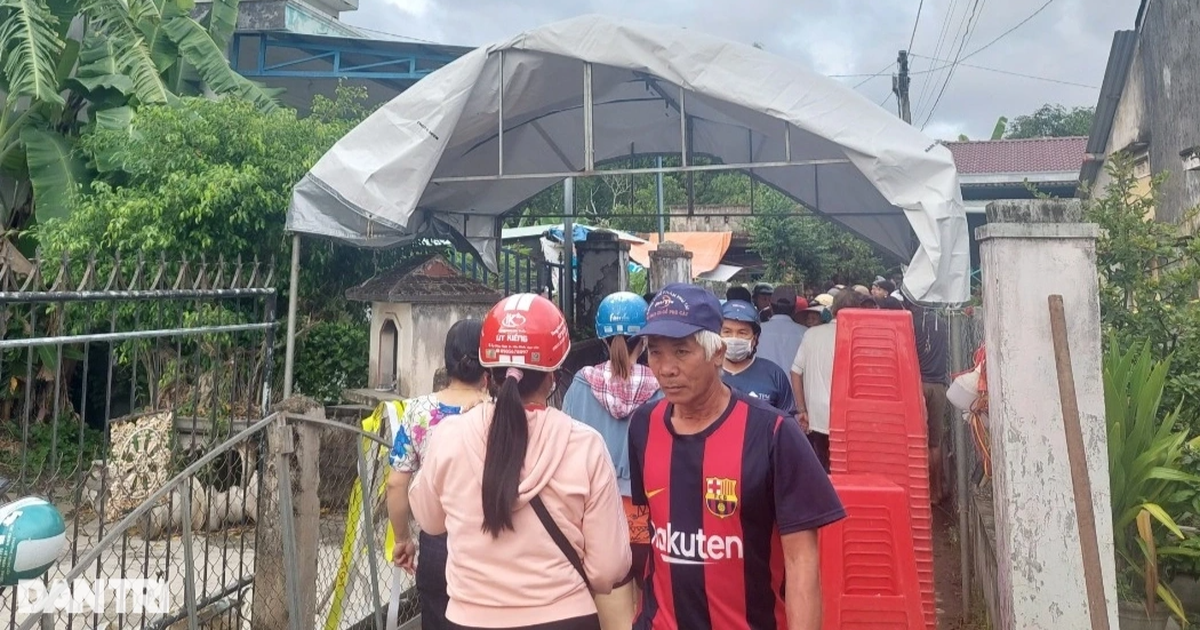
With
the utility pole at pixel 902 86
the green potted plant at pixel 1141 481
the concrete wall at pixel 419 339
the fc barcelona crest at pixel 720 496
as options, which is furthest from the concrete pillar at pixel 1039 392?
the utility pole at pixel 902 86

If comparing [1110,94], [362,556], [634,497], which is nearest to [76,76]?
[362,556]

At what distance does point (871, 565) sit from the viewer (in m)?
3.90

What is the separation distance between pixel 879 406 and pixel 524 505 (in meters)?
3.20

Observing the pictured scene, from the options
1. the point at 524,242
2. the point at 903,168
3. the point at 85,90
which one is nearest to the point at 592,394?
the point at 903,168

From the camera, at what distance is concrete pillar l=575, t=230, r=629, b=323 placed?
1214 centimetres

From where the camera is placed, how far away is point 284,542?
397 centimetres

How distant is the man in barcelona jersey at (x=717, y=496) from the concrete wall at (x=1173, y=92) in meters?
6.63

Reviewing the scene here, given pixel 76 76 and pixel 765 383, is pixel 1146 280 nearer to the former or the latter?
pixel 765 383

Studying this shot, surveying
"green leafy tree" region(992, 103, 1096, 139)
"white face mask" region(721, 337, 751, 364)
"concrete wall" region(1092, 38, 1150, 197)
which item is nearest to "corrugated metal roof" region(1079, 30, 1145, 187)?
"concrete wall" region(1092, 38, 1150, 197)

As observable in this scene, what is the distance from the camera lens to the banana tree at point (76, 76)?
8.62m

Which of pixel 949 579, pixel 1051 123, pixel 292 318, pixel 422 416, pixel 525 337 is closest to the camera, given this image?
pixel 525 337

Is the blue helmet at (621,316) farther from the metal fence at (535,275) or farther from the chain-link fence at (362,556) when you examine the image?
the metal fence at (535,275)

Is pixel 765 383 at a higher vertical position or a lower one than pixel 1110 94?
lower

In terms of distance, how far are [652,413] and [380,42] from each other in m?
11.6
